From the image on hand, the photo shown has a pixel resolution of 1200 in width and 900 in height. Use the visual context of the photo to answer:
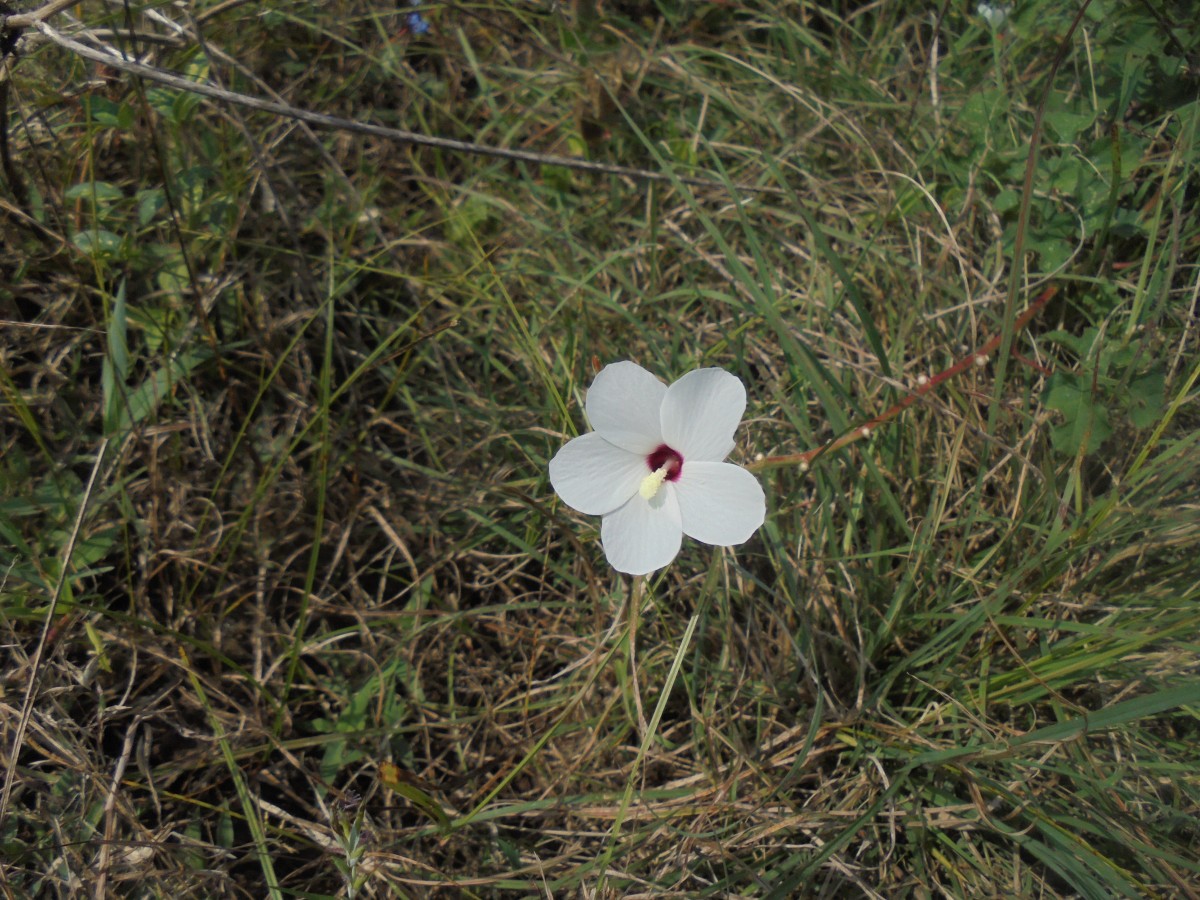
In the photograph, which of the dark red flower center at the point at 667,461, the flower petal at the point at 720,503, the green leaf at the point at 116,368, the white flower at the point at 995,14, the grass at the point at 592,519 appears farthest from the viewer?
the white flower at the point at 995,14

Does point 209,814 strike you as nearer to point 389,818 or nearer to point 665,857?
point 389,818

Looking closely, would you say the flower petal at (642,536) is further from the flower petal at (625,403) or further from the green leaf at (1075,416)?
the green leaf at (1075,416)

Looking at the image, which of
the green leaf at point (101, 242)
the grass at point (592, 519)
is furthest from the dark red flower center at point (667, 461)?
the green leaf at point (101, 242)

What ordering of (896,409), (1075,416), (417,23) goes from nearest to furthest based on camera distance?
1. (896,409)
2. (1075,416)
3. (417,23)

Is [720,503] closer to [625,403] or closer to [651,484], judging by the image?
[651,484]

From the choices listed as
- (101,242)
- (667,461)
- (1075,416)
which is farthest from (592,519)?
(101,242)

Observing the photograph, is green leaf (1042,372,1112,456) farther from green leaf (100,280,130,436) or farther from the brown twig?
green leaf (100,280,130,436)
